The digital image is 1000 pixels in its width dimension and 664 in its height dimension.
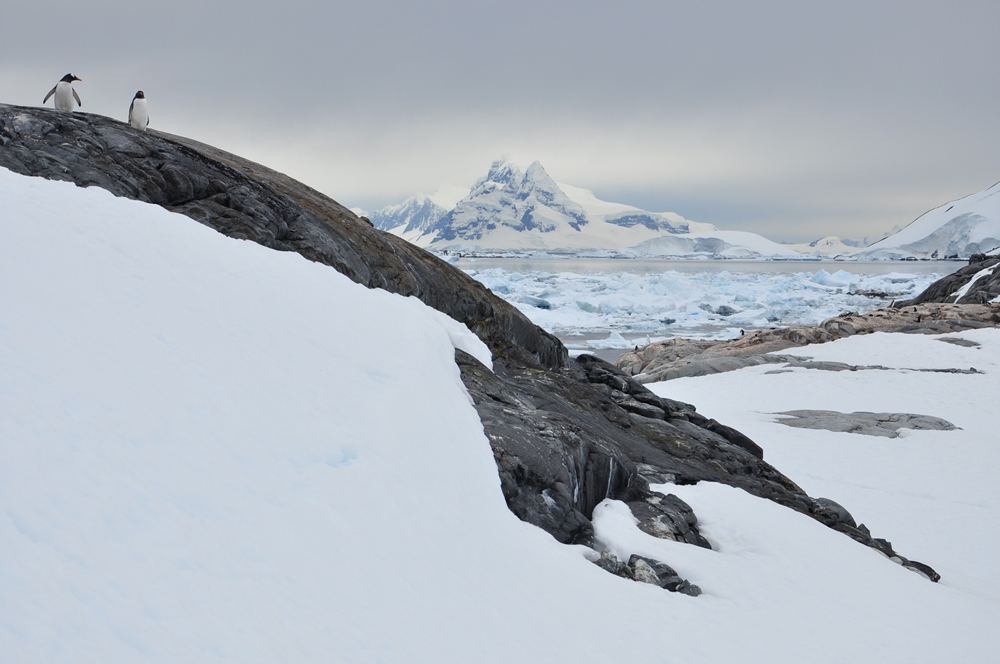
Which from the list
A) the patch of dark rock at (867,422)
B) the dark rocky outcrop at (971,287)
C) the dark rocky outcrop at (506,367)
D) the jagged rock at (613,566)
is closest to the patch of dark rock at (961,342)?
the patch of dark rock at (867,422)

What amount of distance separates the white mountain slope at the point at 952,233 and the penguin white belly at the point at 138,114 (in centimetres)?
15164

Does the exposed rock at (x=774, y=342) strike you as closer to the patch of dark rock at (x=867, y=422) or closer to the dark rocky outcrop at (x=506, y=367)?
the patch of dark rock at (x=867, y=422)

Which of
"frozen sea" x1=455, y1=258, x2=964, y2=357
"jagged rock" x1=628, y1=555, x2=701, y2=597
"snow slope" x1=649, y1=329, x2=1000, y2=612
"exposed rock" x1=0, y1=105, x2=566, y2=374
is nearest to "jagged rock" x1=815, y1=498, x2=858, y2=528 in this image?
"snow slope" x1=649, y1=329, x2=1000, y2=612

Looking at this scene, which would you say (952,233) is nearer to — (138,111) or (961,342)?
(961,342)

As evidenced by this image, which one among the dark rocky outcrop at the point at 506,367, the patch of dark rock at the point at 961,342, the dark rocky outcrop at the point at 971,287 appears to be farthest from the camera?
the dark rocky outcrop at the point at 971,287

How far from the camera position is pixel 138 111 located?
1069cm

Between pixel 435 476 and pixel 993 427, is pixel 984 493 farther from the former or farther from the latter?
pixel 435 476

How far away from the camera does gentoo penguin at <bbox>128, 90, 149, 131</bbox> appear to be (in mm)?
10688

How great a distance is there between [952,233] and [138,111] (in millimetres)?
180717

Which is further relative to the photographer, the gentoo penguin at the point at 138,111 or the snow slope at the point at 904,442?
the snow slope at the point at 904,442

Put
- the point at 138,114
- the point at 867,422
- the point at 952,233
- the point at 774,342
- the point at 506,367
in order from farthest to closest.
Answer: the point at 952,233 → the point at 774,342 → the point at 867,422 → the point at 138,114 → the point at 506,367

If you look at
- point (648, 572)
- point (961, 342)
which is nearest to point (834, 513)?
point (648, 572)

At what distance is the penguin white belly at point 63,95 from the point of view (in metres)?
11.3

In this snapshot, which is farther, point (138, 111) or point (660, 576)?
point (138, 111)
